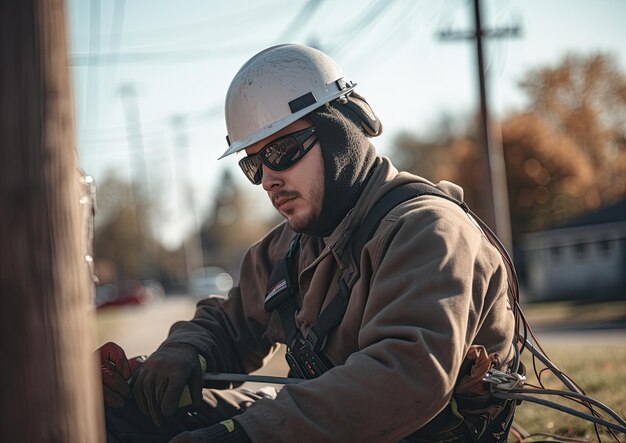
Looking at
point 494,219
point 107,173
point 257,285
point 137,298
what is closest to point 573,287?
point 494,219

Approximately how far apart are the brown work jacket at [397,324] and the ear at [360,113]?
0.30 meters

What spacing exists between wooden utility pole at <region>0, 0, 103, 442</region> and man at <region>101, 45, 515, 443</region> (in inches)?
37.4

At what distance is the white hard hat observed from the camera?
3.54 meters

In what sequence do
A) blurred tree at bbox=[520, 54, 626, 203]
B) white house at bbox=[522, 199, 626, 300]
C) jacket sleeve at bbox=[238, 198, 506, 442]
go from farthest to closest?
1. blurred tree at bbox=[520, 54, 626, 203]
2. white house at bbox=[522, 199, 626, 300]
3. jacket sleeve at bbox=[238, 198, 506, 442]

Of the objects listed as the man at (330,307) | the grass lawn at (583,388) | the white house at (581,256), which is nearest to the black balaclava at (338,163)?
the man at (330,307)

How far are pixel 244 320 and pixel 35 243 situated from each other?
2484mm

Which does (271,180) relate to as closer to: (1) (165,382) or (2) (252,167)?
(2) (252,167)

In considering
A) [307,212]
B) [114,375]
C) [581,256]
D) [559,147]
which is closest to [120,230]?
[559,147]

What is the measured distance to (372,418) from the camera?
2.56m

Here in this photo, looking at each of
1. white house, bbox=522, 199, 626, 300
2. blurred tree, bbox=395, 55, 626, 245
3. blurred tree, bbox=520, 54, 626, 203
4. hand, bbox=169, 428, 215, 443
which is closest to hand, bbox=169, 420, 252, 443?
hand, bbox=169, 428, 215, 443

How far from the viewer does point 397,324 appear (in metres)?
2.69

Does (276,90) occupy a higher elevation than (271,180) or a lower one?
higher

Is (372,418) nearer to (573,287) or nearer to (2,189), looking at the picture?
(2,189)

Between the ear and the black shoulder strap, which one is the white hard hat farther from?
the black shoulder strap
